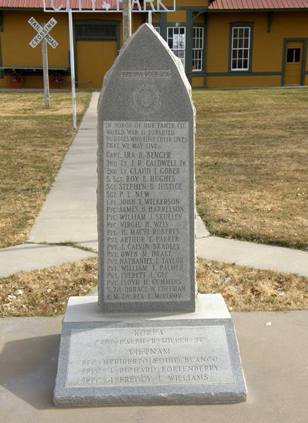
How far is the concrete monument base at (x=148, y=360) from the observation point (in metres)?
3.25

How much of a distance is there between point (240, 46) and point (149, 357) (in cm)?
2957

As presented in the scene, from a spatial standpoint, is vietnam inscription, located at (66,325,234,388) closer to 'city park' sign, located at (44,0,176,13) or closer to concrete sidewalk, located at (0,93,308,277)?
concrete sidewalk, located at (0,93,308,277)

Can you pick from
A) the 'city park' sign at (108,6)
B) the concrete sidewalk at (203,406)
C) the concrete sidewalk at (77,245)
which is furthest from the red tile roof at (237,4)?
the concrete sidewalk at (203,406)

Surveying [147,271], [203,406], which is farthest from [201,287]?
[203,406]

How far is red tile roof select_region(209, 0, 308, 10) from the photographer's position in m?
29.5

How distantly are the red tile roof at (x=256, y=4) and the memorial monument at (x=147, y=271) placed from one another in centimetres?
2767

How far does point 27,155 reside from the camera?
38.3 ft

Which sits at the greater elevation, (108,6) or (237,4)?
(237,4)

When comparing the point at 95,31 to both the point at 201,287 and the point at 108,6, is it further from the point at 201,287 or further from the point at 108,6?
the point at 201,287

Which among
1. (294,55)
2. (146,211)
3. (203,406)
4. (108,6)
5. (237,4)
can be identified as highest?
(237,4)

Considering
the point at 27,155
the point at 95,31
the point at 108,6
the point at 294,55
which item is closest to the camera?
the point at 27,155

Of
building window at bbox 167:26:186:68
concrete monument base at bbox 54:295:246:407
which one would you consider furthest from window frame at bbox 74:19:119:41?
concrete monument base at bbox 54:295:246:407

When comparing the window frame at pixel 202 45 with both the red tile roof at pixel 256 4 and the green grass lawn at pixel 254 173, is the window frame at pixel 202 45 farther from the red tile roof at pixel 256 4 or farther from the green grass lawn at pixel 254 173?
the green grass lawn at pixel 254 173

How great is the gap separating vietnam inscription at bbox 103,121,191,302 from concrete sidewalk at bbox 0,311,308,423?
1.94 ft
